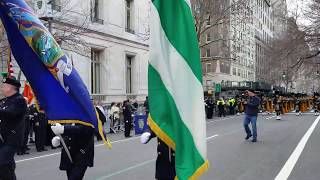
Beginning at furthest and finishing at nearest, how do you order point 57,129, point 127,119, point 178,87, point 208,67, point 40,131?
point 208,67 < point 127,119 < point 40,131 < point 57,129 < point 178,87

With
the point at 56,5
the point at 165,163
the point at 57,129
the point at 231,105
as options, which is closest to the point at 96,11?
the point at 56,5

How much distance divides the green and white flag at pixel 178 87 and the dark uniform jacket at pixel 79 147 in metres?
1.22

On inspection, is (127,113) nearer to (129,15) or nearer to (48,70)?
(48,70)

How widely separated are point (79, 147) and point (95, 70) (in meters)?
27.4

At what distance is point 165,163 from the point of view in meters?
6.00

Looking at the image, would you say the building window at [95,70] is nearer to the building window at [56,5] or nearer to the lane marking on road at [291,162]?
the building window at [56,5]

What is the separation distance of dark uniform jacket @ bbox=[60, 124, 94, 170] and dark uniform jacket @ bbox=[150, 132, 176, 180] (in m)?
0.97

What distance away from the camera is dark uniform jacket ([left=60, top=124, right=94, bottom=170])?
6246 millimetres

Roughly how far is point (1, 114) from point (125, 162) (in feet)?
18.7

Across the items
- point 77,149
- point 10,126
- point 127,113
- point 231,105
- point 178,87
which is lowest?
point 231,105

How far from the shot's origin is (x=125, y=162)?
11789 mm

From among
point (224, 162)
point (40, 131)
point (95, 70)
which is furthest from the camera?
point (95, 70)

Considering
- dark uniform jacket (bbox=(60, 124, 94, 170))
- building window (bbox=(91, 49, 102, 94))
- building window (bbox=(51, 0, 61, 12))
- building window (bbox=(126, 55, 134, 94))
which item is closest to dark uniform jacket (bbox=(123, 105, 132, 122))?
building window (bbox=(51, 0, 61, 12))

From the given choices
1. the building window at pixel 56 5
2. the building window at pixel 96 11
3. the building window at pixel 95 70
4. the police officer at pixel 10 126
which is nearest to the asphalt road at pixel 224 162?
the police officer at pixel 10 126
